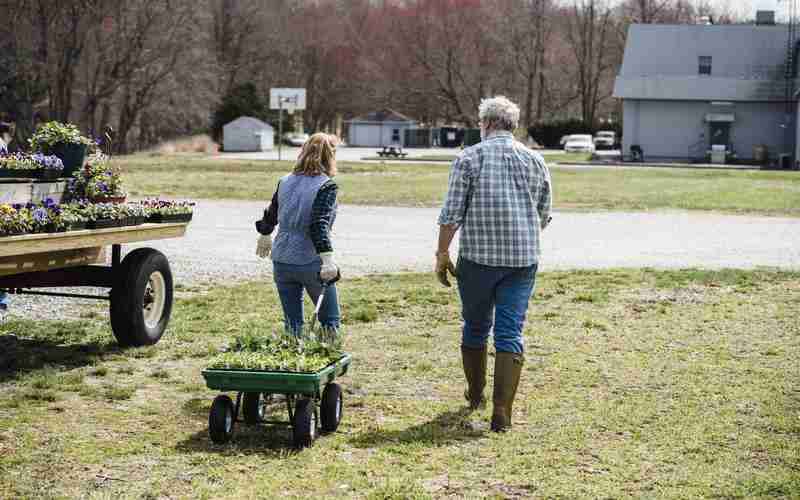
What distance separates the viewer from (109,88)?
7075cm

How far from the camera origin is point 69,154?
28.9ft

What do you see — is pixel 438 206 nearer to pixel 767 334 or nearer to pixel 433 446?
pixel 767 334

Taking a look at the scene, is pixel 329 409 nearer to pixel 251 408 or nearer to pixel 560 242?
pixel 251 408

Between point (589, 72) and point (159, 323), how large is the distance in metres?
91.3

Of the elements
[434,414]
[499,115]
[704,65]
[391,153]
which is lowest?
[434,414]

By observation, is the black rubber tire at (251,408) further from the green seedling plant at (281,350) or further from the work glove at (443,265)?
the work glove at (443,265)

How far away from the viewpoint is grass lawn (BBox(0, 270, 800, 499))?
568cm

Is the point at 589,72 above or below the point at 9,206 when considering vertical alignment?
above

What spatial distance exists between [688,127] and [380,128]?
37.9 m

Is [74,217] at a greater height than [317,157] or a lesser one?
lesser

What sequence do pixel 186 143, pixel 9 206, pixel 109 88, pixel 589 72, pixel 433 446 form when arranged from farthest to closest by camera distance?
pixel 589 72 < pixel 186 143 < pixel 109 88 < pixel 9 206 < pixel 433 446

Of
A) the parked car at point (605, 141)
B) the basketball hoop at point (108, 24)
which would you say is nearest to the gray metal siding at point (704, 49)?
the parked car at point (605, 141)

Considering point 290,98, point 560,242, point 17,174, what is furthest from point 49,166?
point 290,98

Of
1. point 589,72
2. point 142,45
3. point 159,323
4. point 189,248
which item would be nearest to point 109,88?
point 142,45
